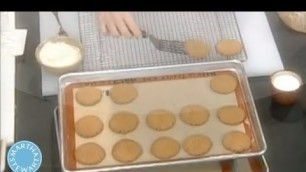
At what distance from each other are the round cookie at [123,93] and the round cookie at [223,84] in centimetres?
14

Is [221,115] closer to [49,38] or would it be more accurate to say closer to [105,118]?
[105,118]

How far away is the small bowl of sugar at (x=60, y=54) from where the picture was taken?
3.23 ft

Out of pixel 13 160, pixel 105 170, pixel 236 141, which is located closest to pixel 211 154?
pixel 236 141

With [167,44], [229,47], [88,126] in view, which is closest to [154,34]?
[167,44]

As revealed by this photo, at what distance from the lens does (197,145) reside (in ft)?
2.94

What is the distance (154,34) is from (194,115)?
0.72 ft

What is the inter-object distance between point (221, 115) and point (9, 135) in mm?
370

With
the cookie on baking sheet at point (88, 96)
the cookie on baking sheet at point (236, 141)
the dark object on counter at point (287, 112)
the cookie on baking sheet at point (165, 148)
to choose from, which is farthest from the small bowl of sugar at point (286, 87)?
the cookie on baking sheet at point (88, 96)

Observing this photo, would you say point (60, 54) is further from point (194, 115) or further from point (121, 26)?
point (194, 115)

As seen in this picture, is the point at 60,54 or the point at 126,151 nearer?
the point at 126,151

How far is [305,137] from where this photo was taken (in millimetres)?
950

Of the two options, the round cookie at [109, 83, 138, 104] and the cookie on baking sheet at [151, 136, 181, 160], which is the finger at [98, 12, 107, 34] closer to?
the round cookie at [109, 83, 138, 104]

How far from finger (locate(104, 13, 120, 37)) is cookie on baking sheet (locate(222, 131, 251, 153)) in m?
0.28

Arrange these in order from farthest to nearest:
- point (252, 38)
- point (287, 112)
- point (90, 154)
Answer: point (252, 38) < point (287, 112) < point (90, 154)
